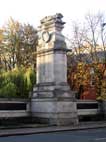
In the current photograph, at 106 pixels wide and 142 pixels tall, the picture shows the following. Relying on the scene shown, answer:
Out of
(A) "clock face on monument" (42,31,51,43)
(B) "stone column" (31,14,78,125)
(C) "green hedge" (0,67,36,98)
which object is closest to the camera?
(B) "stone column" (31,14,78,125)

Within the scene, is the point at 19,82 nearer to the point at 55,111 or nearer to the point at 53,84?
the point at 53,84

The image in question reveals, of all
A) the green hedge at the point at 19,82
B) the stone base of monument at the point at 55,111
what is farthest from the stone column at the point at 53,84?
the green hedge at the point at 19,82

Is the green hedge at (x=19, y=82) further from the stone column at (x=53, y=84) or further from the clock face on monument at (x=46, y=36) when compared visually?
the clock face on monument at (x=46, y=36)

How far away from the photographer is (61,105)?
27.4m

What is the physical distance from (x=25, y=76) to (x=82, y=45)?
7753mm

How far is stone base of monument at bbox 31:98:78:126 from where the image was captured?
89.1ft

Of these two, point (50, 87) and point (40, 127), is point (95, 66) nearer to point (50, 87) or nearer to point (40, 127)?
point (50, 87)

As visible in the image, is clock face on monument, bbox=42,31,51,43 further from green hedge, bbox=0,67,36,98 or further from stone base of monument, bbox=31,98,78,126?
green hedge, bbox=0,67,36,98

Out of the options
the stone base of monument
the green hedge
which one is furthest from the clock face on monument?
the green hedge

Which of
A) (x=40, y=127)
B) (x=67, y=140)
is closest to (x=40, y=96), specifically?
(x=40, y=127)

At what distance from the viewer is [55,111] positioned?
2711 centimetres

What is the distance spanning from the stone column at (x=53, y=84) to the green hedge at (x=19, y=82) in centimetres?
1143

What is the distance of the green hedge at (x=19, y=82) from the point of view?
40.2 metres

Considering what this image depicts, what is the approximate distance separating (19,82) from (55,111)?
15.7 meters
